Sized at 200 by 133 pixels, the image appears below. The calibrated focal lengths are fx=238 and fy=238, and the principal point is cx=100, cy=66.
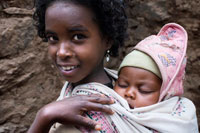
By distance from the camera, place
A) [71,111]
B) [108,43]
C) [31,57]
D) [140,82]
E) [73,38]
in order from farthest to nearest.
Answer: [31,57] → [108,43] → [140,82] → [73,38] → [71,111]

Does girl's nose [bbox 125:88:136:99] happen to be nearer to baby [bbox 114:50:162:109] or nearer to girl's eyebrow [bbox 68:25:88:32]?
baby [bbox 114:50:162:109]

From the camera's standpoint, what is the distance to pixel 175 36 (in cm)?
155

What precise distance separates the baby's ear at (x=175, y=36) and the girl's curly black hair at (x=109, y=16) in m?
0.28

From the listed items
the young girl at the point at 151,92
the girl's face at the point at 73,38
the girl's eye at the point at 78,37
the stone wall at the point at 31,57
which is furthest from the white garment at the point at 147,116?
the stone wall at the point at 31,57

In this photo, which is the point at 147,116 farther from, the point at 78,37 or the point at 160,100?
the point at 78,37

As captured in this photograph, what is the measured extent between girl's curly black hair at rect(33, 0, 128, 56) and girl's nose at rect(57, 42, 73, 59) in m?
0.22

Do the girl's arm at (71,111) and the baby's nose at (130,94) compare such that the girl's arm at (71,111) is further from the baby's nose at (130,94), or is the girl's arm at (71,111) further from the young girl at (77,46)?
the baby's nose at (130,94)

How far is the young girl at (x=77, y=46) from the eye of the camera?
114 cm

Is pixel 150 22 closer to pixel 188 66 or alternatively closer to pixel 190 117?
pixel 188 66

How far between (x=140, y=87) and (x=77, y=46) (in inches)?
17.0

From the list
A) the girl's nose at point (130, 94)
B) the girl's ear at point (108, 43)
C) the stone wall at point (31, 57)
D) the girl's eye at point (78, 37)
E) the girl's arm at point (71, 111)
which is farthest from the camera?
the stone wall at point (31, 57)

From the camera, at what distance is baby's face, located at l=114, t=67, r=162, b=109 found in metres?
Answer: 1.33

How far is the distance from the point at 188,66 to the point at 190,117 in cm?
134

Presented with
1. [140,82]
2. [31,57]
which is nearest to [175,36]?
[140,82]
